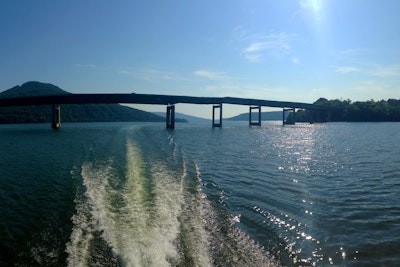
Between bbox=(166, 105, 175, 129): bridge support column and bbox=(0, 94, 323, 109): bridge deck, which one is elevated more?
→ bbox=(0, 94, 323, 109): bridge deck

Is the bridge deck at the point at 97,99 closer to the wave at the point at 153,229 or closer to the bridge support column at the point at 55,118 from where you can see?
the bridge support column at the point at 55,118

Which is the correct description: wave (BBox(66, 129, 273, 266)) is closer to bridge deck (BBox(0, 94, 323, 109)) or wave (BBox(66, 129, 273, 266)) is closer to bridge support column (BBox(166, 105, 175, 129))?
bridge support column (BBox(166, 105, 175, 129))

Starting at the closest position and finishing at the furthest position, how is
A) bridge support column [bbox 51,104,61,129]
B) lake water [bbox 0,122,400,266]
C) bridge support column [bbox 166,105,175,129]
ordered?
1. lake water [bbox 0,122,400,266]
2. bridge support column [bbox 51,104,61,129]
3. bridge support column [bbox 166,105,175,129]

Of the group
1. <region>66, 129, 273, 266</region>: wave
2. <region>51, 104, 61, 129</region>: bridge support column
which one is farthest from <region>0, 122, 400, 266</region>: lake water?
<region>51, 104, 61, 129</region>: bridge support column

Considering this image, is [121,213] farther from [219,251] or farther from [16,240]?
[219,251]

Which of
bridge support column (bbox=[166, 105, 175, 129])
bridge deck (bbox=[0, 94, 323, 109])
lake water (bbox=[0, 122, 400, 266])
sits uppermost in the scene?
bridge deck (bbox=[0, 94, 323, 109])

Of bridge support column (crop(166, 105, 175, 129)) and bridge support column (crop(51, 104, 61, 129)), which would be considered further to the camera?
bridge support column (crop(166, 105, 175, 129))

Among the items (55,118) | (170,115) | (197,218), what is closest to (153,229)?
(197,218)

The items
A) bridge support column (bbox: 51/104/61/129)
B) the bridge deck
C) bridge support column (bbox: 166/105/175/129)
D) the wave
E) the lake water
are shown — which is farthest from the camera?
bridge support column (bbox: 166/105/175/129)

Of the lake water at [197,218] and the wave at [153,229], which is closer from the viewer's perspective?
the wave at [153,229]

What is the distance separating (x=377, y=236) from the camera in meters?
9.57

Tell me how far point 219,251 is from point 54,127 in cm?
11314

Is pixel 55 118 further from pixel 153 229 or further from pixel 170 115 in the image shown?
pixel 153 229

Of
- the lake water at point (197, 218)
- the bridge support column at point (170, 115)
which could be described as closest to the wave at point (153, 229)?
the lake water at point (197, 218)
